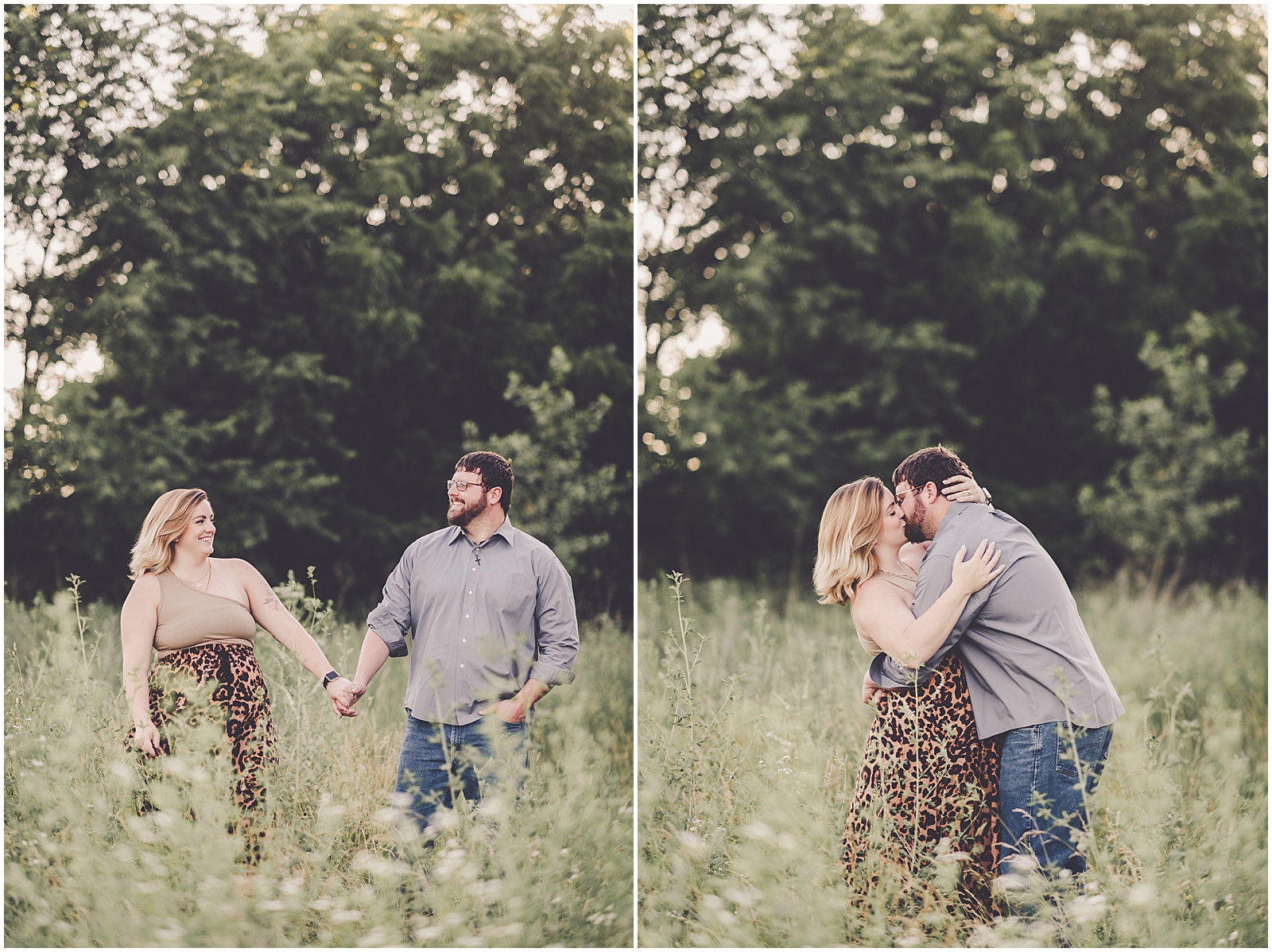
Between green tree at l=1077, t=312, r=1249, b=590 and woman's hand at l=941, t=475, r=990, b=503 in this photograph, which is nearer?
woman's hand at l=941, t=475, r=990, b=503

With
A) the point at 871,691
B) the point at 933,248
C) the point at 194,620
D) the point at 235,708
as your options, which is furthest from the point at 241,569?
the point at 933,248

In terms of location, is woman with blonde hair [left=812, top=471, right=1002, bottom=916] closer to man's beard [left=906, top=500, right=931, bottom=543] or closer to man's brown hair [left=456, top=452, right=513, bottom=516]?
man's beard [left=906, top=500, right=931, bottom=543]

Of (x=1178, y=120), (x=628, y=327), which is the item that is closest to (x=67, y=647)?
(x=628, y=327)

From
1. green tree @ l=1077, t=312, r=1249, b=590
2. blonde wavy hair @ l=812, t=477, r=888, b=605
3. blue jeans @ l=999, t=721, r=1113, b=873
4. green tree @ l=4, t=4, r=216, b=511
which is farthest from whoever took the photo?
green tree @ l=1077, t=312, r=1249, b=590

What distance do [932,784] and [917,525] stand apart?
0.84 metres

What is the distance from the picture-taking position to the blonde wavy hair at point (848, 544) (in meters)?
3.13

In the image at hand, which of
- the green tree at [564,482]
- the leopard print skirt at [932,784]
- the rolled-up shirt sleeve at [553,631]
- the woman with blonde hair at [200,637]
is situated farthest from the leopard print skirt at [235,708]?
the leopard print skirt at [932,784]

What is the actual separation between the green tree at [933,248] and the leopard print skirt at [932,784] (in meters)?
1.86

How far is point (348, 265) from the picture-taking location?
400cm

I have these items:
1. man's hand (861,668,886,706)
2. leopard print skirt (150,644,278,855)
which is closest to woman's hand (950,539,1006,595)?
man's hand (861,668,886,706)

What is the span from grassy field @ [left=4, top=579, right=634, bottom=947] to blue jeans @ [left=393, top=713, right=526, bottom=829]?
0.07 meters

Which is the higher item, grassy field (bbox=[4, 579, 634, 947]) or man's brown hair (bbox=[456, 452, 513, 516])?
man's brown hair (bbox=[456, 452, 513, 516])

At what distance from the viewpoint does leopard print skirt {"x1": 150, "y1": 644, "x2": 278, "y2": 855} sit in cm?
335

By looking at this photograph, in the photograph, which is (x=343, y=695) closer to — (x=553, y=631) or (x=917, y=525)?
(x=553, y=631)
